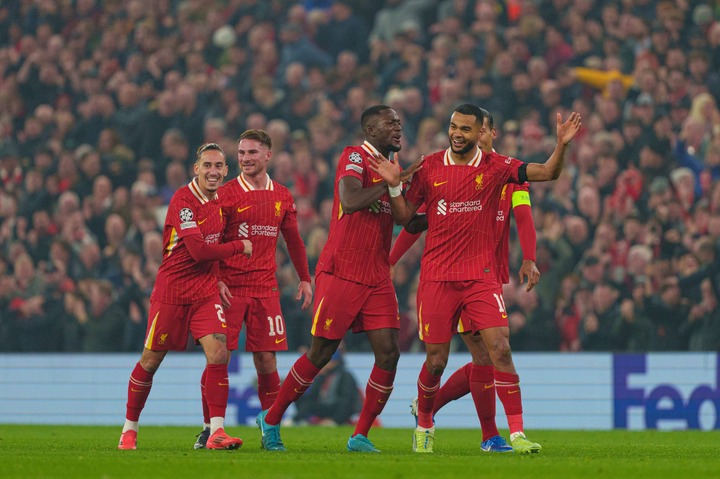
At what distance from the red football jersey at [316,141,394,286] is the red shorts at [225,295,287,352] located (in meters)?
1.21

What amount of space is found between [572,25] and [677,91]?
2.40 meters

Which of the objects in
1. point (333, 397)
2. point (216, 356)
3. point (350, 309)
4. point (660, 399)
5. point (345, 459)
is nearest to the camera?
point (345, 459)

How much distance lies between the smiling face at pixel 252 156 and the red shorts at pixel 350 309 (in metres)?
1.50

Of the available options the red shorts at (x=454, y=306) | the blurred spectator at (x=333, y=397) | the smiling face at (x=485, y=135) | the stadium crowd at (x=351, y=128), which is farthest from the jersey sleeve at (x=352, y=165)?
the stadium crowd at (x=351, y=128)

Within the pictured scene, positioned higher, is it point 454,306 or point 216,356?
point 454,306

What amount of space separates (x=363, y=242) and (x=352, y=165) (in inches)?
24.3

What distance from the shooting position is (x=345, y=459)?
27.2 feet

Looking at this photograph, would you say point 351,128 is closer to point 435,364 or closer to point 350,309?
point 350,309

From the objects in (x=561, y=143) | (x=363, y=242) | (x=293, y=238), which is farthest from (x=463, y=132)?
(x=293, y=238)

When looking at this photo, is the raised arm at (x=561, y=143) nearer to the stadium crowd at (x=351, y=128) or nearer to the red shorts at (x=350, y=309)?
the red shorts at (x=350, y=309)

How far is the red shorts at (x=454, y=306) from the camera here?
8812 mm

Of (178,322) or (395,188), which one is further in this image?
(178,322)

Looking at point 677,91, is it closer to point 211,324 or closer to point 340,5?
point 340,5

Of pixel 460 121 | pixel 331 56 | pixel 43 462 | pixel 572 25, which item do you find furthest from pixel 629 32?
pixel 43 462
